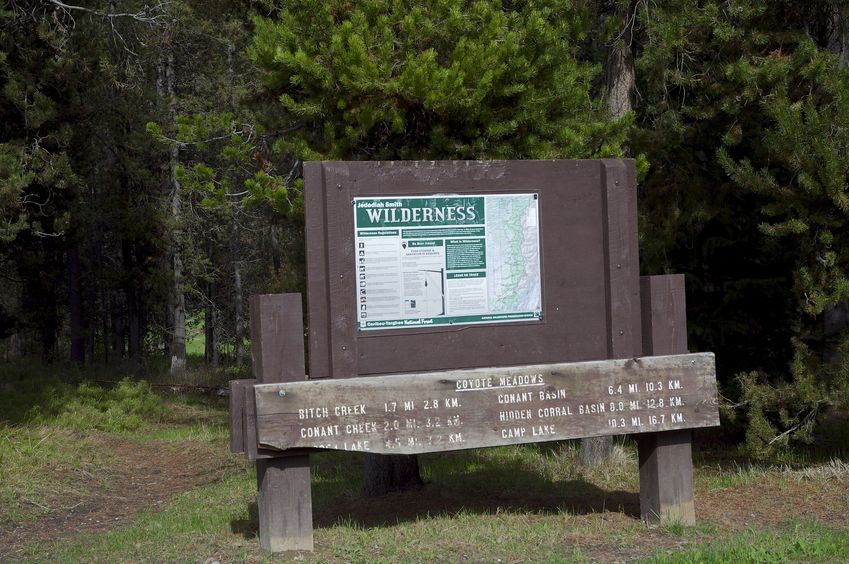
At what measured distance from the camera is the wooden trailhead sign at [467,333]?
6.08 m

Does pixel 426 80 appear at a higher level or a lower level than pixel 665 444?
higher

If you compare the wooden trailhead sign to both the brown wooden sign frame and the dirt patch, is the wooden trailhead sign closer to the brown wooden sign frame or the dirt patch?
the brown wooden sign frame

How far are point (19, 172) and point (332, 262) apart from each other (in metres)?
8.83

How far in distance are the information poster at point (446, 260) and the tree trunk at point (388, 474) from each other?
2886 mm

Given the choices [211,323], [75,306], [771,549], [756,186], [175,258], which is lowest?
[771,549]

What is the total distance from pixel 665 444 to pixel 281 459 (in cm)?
280

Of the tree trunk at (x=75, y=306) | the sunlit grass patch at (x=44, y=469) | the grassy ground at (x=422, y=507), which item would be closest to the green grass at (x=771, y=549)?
the grassy ground at (x=422, y=507)

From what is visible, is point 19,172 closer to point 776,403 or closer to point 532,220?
point 532,220

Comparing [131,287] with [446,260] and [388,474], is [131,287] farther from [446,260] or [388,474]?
[446,260]

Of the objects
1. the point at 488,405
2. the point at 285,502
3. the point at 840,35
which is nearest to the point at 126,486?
the point at 285,502

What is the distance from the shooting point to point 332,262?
20.2 feet

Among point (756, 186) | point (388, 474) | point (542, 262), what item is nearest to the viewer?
point (542, 262)

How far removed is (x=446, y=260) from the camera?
6.45 metres

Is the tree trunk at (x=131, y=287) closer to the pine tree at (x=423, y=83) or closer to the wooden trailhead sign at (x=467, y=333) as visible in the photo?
the pine tree at (x=423, y=83)
